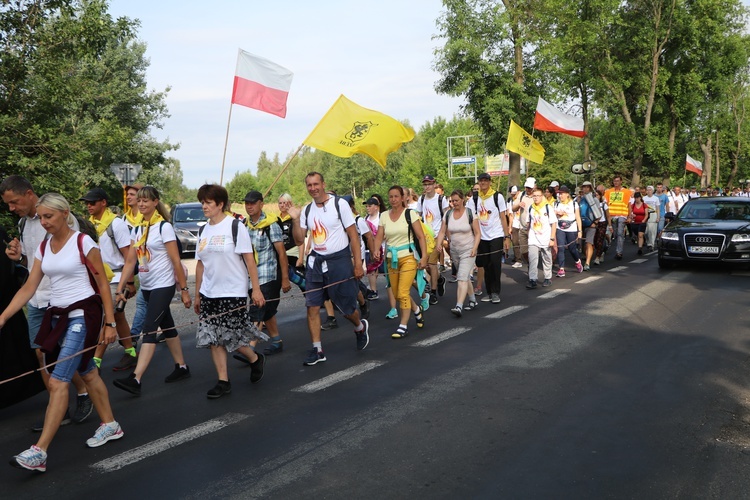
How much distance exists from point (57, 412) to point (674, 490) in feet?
12.3

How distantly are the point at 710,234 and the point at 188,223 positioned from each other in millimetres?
14856

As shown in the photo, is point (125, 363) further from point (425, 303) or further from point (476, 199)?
point (476, 199)


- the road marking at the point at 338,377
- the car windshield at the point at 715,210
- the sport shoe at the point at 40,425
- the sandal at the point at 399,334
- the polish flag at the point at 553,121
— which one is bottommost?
the sport shoe at the point at 40,425

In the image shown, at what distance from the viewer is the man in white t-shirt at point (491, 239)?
438 inches

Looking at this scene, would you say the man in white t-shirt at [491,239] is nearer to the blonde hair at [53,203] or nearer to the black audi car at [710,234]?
the black audi car at [710,234]

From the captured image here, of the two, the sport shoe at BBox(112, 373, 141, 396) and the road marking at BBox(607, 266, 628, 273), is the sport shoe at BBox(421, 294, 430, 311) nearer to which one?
the sport shoe at BBox(112, 373, 141, 396)

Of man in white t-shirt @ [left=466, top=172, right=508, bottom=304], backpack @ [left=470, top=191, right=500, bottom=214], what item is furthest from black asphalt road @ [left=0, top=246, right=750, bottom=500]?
backpack @ [left=470, top=191, right=500, bottom=214]

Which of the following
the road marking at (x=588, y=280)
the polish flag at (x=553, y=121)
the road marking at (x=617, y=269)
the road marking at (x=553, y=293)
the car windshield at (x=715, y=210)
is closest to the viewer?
the road marking at (x=553, y=293)

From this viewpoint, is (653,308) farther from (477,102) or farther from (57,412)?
(477,102)

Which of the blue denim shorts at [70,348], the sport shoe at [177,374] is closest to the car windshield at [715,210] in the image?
the sport shoe at [177,374]

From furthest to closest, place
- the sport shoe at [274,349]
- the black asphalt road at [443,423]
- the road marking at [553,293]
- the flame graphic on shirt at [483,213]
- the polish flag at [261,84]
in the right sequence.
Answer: the road marking at [553,293]
the flame graphic on shirt at [483,213]
the polish flag at [261,84]
the sport shoe at [274,349]
the black asphalt road at [443,423]

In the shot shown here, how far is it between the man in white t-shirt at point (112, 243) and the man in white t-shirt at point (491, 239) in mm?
5412

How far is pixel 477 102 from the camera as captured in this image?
112 feet

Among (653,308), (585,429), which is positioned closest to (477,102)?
(653,308)
